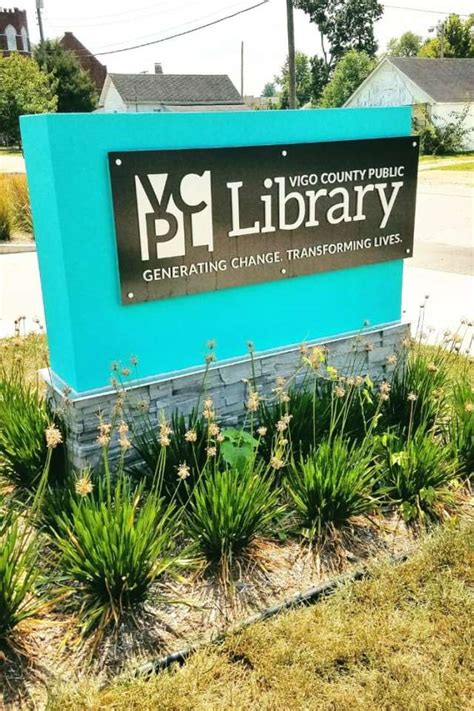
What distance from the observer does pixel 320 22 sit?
65312 millimetres

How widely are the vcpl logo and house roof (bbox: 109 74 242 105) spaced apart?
52.1 metres

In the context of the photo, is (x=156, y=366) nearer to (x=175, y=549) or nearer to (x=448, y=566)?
(x=175, y=549)

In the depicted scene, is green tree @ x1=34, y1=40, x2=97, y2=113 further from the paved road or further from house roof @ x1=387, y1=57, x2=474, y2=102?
the paved road

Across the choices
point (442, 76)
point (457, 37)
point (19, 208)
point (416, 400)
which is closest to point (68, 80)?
point (442, 76)

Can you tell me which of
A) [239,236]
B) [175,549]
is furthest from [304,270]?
[175,549]

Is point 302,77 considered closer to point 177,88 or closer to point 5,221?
point 177,88

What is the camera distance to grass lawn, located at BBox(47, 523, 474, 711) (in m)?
2.44

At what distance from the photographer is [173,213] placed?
3580 mm

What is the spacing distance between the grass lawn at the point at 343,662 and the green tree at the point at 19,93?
32.0m

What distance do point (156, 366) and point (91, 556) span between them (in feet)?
4.28

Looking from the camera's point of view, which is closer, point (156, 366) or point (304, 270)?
point (156, 366)

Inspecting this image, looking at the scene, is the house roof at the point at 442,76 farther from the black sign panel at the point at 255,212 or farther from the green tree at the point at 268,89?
the green tree at the point at 268,89

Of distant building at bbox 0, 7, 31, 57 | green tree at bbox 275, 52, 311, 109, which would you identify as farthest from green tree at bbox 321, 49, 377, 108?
distant building at bbox 0, 7, 31, 57

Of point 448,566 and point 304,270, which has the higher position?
point 304,270
